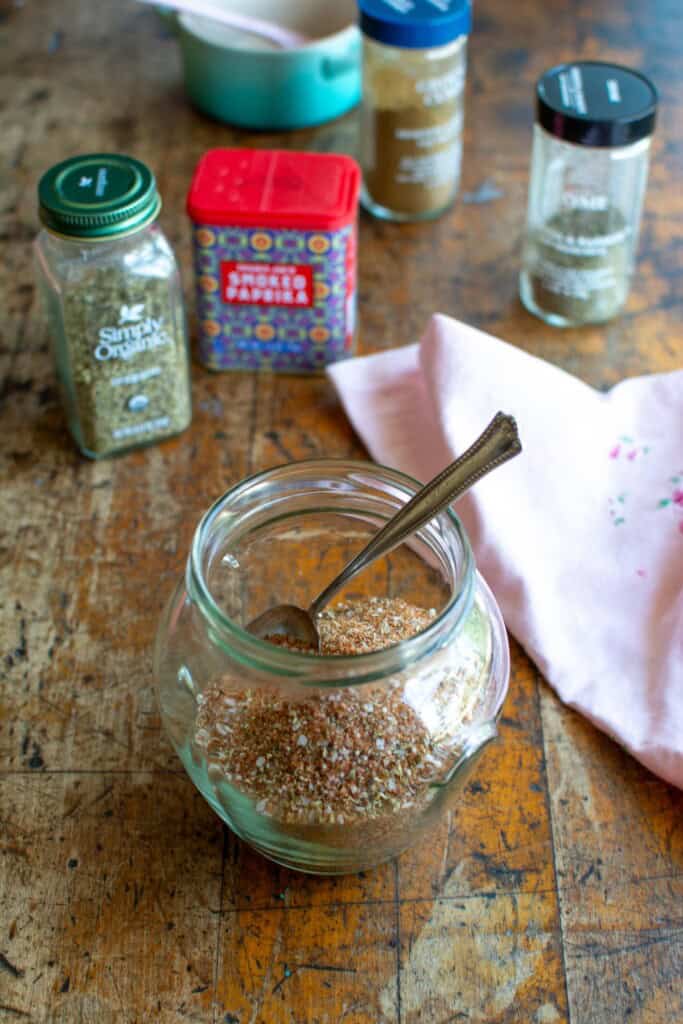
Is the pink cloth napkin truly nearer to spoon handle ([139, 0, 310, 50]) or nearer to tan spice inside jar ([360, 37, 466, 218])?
tan spice inside jar ([360, 37, 466, 218])

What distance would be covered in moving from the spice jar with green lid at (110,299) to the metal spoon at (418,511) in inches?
11.0

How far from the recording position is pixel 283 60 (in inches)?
45.5

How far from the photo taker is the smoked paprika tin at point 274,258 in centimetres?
90

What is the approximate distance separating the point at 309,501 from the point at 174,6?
68cm

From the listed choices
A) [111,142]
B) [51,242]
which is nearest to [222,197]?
[51,242]

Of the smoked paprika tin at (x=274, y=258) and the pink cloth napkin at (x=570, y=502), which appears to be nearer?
the pink cloth napkin at (x=570, y=502)

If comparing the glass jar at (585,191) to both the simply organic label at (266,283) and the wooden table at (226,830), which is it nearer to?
the wooden table at (226,830)

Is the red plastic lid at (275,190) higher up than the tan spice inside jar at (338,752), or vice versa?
the red plastic lid at (275,190)

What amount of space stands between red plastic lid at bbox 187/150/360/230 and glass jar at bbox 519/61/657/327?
0.18m

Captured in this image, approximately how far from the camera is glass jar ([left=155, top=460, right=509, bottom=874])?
22.4 inches

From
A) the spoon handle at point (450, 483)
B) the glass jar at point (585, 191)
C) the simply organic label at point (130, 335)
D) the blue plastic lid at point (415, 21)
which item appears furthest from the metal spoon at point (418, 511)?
the blue plastic lid at point (415, 21)

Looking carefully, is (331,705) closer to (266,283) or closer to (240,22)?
(266,283)

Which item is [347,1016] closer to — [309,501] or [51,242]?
[309,501]

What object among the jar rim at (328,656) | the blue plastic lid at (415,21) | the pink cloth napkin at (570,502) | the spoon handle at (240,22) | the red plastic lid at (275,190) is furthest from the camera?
the spoon handle at (240,22)
